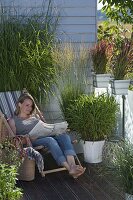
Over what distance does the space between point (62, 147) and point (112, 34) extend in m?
4.21

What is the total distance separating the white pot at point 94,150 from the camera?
224 inches

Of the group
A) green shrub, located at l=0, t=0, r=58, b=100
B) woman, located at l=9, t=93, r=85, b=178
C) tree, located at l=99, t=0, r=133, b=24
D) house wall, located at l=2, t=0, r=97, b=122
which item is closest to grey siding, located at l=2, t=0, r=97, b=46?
house wall, located at l=2, t=0, r=97, b=122

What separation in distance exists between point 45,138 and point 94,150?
810 mm

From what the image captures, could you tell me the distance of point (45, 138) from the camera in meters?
5.20

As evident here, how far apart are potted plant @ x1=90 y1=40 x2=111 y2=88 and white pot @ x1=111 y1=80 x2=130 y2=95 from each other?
425 millimetres

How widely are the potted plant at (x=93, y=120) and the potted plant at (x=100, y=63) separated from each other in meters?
0.33

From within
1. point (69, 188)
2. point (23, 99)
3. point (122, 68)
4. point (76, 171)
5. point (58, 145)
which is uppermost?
point (122, 68)

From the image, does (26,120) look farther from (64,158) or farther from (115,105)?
(115,105)

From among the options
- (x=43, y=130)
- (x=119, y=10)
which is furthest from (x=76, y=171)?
(x=119, y=10)

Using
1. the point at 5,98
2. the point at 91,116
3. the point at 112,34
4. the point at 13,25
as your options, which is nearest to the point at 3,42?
the point at 13,25

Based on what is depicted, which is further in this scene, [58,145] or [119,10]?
[119,10]

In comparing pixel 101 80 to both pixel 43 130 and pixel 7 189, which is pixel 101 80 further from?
pixel 7 189

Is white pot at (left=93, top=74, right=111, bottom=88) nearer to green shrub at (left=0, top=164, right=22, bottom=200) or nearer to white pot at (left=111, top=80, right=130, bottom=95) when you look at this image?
white pot at (left=111, top=80, right=130, bottom=95)

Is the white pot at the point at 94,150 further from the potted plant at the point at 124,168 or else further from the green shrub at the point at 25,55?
the potted plant at the point at 124,168
